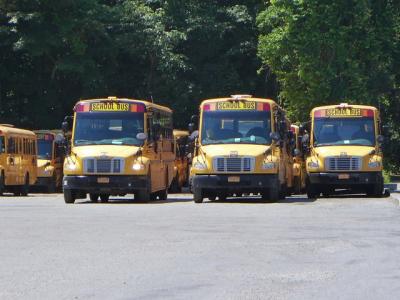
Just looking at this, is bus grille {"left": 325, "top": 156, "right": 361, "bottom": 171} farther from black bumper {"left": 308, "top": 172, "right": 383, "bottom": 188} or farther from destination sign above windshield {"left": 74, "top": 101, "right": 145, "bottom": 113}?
destination sign above windshield {"left": 74, "top": 101, "right": 145, "bottom": 113}

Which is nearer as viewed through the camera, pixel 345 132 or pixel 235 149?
pixel 235 149

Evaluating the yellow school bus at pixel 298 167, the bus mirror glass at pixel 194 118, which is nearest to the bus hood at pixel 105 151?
the bus mirror glass at pixel 194 118

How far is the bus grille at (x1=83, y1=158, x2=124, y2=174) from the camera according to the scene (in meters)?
35.4

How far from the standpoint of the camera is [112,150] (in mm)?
35625

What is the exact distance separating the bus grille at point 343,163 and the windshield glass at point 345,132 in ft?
3.12

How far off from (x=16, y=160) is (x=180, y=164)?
314 inches

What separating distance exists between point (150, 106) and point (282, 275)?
23.5m

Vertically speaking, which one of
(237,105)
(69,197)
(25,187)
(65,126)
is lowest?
(69,197)

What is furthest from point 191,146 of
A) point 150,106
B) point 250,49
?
point 250,49

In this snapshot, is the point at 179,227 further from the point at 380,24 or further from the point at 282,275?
the point at 380,24

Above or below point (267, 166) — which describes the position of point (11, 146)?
above

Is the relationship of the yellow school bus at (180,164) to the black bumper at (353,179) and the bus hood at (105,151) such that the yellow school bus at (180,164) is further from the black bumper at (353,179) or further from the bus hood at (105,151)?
the bus hood at (105,151)

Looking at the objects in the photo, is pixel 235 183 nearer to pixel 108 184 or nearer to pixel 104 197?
pixel 108 184

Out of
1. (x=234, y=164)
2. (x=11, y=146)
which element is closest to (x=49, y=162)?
(x=11, y=146)
